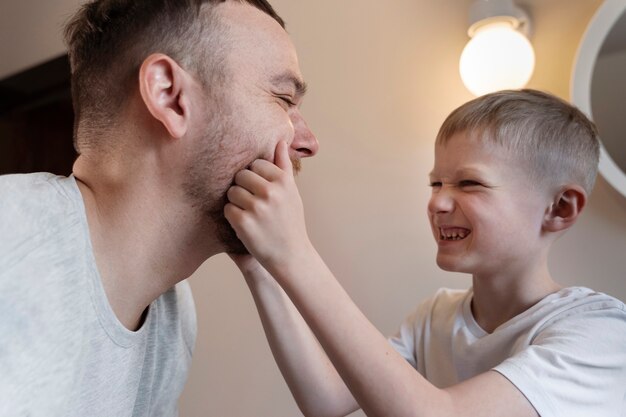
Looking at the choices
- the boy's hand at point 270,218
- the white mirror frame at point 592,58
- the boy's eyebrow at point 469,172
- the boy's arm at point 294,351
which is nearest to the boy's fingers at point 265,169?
the boy's hand at point 270,218

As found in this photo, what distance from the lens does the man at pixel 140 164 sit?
0.66 meters

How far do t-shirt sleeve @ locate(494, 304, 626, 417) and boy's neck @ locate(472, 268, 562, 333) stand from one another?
0.29 ft

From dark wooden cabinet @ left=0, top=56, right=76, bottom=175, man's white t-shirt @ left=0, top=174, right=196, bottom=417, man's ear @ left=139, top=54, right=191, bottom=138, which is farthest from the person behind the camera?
dark wooden cabinet @ left=0, top=56, right=76, bottom=175

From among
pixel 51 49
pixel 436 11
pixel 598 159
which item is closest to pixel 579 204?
pixel 598 159

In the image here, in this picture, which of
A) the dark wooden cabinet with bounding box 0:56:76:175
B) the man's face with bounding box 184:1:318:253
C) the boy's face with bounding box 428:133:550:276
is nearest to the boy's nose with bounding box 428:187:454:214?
the boy's face with bounding box 428:133:550:276

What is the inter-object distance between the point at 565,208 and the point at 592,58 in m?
0.30

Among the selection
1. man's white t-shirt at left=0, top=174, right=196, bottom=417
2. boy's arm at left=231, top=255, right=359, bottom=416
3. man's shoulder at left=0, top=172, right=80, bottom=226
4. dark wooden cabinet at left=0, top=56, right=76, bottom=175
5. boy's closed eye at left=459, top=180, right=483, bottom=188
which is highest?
boy's closed eye at left=459, top=180, right=483, bottom=188

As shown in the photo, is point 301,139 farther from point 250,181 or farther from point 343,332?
point 343,332

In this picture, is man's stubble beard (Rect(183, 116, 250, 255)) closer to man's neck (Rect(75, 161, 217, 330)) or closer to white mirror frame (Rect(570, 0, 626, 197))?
man's neck (Rect(75, 161, 217, 330))

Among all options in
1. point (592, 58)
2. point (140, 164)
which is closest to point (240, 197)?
point (140, 164)

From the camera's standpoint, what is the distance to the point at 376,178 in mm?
1197

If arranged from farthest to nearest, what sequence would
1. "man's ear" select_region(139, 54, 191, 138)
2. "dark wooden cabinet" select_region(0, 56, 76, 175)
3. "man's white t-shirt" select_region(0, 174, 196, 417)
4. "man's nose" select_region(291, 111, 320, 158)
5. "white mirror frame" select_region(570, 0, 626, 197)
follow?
"dark wooden cabinet" select_region(0, 56, 76, 175), "white mirror frame" select_region(570, 0, 626, 197), "man's nose" select_region(291, 111, 320, 158), "man's ear" select_region(139, 54, 191, 138), "man's white t-shirt" select_region(0, 174, 196, 417)

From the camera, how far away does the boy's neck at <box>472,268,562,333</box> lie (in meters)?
Answer: 0.86

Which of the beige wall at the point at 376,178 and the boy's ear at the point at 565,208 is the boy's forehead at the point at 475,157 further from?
the beige wall at the point at 376,178
